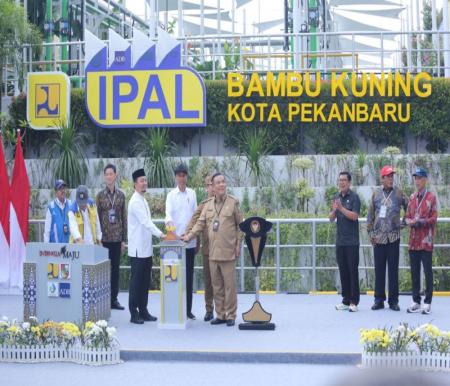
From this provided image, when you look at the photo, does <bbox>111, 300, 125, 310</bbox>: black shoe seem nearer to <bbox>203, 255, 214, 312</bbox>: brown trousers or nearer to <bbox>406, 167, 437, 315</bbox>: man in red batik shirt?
<bbox>203, 255, 214, 312</bbox>: brown trousers

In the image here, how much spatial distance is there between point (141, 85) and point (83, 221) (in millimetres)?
7955

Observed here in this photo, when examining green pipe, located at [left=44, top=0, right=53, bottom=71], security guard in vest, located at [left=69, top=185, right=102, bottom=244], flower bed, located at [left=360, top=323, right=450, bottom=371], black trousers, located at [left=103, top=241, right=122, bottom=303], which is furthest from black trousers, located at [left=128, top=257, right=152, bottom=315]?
green pipe, located at [left=44, top=0, right=53, bottom=71]

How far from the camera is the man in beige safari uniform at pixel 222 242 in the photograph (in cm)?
898

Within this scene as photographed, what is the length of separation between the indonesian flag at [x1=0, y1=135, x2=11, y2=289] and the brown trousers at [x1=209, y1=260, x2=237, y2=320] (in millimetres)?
4415

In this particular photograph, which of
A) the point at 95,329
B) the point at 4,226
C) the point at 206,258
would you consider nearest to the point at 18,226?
the point at 4,226

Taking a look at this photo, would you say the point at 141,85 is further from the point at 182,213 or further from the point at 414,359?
the point at 414,359

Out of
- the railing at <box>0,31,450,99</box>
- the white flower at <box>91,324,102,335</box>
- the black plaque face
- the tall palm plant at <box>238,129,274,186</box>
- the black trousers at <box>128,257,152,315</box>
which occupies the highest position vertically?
the railing at <box>0,31,450,99</box>

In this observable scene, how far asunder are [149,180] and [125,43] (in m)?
3.25

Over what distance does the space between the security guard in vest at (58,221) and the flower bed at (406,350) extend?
165 inches

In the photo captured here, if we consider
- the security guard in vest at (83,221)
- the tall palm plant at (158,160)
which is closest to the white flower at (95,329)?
the security guard in vest at (83,221)

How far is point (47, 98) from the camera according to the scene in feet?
56.9

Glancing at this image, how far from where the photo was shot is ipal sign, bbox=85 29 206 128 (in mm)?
16844

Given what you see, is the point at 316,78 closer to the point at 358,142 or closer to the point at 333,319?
the point at 358,142

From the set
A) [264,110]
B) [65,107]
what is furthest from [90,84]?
[264,110]
